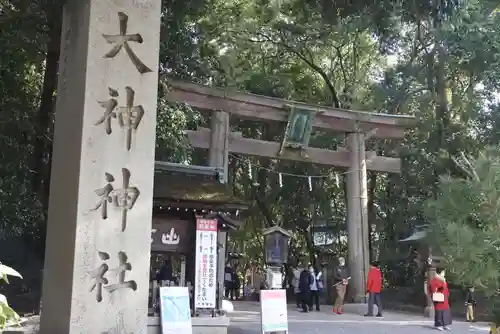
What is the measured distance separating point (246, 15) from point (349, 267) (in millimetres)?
8259

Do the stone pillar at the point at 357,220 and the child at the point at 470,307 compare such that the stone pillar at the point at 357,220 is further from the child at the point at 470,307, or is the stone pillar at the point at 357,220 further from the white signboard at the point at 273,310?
the white signboard at the point at 273,310

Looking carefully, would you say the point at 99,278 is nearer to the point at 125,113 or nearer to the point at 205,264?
the point at 125,113

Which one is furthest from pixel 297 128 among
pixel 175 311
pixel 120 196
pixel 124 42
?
pixel 120 196

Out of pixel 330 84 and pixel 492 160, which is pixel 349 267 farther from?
pixel 492 160

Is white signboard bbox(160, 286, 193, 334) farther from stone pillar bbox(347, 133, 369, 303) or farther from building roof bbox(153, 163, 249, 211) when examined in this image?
stone pillar bbox(347, 133, 369, 303)

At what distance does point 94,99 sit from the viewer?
6.18 meters

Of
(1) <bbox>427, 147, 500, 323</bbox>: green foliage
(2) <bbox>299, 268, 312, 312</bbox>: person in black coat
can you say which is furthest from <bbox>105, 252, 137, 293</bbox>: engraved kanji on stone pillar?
(2) <bbox>299, 268, 312, 312</bbox>: person in black coat

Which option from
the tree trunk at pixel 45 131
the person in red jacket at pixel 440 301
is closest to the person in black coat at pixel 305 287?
the person in red jacket at pixel 440 301

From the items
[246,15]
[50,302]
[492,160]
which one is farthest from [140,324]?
[246,15]

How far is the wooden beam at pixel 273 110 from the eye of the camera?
14336mm

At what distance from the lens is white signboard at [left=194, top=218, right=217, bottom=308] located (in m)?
9.58

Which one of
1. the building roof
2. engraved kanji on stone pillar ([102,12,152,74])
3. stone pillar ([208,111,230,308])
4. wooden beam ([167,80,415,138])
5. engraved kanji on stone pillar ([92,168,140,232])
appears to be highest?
wooden beam ([167,80,415,138])

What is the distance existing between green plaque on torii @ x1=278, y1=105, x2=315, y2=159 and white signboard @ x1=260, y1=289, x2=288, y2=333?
7.53 m

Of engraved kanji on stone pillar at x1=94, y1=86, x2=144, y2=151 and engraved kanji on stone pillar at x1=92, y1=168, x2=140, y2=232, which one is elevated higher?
engraved kanji on stone pillar at x1=94, y1=86, x2=144, y2=151
